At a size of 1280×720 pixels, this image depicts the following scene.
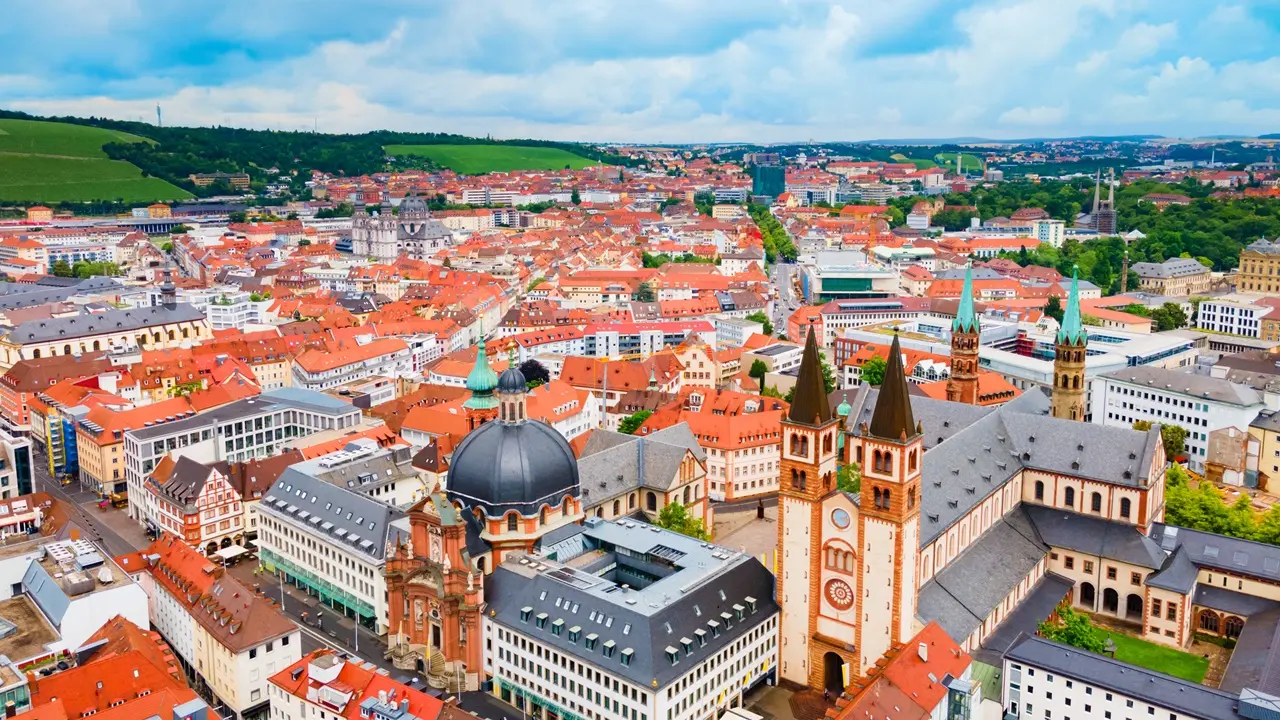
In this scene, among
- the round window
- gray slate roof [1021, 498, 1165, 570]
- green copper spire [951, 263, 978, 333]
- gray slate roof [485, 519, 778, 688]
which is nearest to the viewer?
gray slate roof [485, 519, 778, 688]

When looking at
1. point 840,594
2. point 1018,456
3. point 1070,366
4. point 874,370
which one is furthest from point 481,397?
point 874,370

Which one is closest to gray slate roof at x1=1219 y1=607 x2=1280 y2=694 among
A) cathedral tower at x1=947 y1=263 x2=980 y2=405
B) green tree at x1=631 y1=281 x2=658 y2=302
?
cathedral tower at x1=947 y1=263 x2=980 y2=405

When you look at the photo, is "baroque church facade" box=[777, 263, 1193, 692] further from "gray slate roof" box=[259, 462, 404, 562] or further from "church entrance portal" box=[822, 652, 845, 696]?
"gray slate roof" box=[259, 462, 404, 562]

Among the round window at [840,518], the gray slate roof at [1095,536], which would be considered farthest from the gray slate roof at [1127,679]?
the gray slate roof at [1095,536]

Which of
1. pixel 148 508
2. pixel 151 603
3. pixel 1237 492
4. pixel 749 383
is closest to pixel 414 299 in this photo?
pixel 749 383

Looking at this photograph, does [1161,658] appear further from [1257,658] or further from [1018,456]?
[1018,456]

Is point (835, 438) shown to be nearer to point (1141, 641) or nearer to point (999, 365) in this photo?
point (1141, 641)
